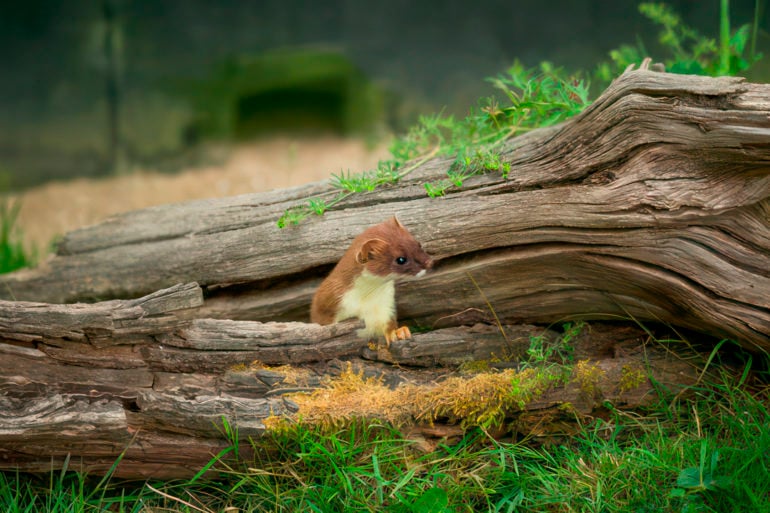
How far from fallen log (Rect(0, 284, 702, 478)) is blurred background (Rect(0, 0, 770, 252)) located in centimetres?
520

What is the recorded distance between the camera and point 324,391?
361cm

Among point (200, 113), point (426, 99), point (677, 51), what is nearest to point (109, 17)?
point (200, 113)

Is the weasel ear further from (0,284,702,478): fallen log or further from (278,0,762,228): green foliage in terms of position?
(278,0,762,228): green foliage

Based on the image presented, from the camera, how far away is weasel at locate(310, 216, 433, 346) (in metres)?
3.84

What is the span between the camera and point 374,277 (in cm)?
390

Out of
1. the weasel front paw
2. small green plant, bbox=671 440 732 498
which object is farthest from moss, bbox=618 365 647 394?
the weasel front paw

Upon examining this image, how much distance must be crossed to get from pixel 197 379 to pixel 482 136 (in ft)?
8.14

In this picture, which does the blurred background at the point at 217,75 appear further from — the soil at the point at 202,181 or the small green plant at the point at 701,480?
the small green plant at the point at 701,480

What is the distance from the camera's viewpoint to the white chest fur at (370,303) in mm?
3906

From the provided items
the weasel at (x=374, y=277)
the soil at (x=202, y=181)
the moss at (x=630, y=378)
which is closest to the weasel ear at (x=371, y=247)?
the weasel at (x=374, y=277)

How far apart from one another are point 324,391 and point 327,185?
5.13 feet

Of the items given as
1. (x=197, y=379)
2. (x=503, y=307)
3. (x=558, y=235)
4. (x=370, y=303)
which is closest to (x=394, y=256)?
(x=370, y=303)

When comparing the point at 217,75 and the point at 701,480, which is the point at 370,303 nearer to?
the point at 701,480

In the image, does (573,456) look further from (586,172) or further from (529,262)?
(586,172)
